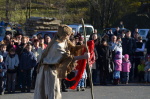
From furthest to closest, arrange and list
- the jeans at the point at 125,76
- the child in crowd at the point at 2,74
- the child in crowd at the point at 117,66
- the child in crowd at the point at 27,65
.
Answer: the jeans at the point at 125,76 < the child in crowd at the point at 117,66 < the child in crowd at the point at 27,65 < the child in crowd at the point at 2,74

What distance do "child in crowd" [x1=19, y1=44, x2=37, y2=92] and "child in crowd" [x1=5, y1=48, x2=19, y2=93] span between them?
0.64 feet

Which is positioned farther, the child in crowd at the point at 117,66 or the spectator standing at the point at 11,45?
the child in crowd at the point at 117,66

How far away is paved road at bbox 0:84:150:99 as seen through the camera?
1280 centimetres

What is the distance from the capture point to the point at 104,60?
15.3 metres

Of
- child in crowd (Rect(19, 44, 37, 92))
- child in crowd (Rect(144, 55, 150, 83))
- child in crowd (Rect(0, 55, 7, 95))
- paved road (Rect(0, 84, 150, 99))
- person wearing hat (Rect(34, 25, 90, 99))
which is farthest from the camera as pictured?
child in crowd (Rect(144, 55, 150, 83))

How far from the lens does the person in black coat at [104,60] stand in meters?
15.3

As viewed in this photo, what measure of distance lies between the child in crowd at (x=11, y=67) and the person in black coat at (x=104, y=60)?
3.20m

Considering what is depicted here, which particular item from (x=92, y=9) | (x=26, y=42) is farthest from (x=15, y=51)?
(x=92, y=9)

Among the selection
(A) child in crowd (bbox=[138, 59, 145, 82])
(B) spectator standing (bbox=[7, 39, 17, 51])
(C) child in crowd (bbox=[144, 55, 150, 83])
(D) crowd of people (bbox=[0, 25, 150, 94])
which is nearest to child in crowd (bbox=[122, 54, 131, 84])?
(D) crowd of people (bbox=[0, 25, 150, 94])

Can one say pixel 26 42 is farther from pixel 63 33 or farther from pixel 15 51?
pixel 63 33

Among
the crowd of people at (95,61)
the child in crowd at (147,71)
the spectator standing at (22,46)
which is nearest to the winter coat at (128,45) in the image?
the crowd of people at (95,61)

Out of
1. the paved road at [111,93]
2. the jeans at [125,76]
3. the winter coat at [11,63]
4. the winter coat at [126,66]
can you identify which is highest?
the winter coat at [11,63]

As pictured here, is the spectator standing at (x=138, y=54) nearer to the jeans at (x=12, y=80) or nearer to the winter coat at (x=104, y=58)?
the winter coat at (x=104, y=58)

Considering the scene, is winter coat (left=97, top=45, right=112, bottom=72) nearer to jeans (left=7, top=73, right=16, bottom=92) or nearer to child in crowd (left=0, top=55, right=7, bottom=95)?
jeans (left=7, top=73, right=16, bottom=92)
